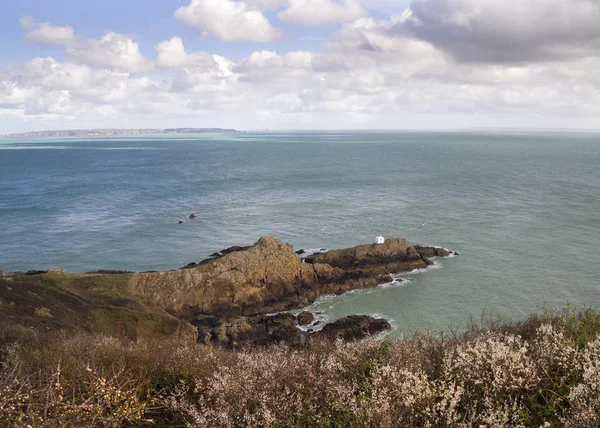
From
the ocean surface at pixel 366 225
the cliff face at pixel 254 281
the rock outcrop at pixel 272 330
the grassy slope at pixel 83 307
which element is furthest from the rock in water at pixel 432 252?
the grassy slope at pixel 83 307

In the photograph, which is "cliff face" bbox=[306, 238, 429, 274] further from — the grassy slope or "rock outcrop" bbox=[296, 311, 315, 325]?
the grassy slope

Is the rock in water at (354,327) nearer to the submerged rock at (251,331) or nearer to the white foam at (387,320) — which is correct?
the white foam at (387,320)

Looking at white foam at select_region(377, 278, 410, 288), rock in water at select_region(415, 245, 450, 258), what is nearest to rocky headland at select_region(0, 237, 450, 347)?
white foam at select_region(377, 278, 410, 288)

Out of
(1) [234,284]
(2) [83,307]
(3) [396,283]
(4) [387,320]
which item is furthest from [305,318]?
(2) [83,307]

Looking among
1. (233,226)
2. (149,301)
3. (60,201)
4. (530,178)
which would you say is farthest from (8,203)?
(530,178)

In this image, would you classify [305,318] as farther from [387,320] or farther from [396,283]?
[396,283]

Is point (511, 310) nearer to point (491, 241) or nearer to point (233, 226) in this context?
point (491, 241)
